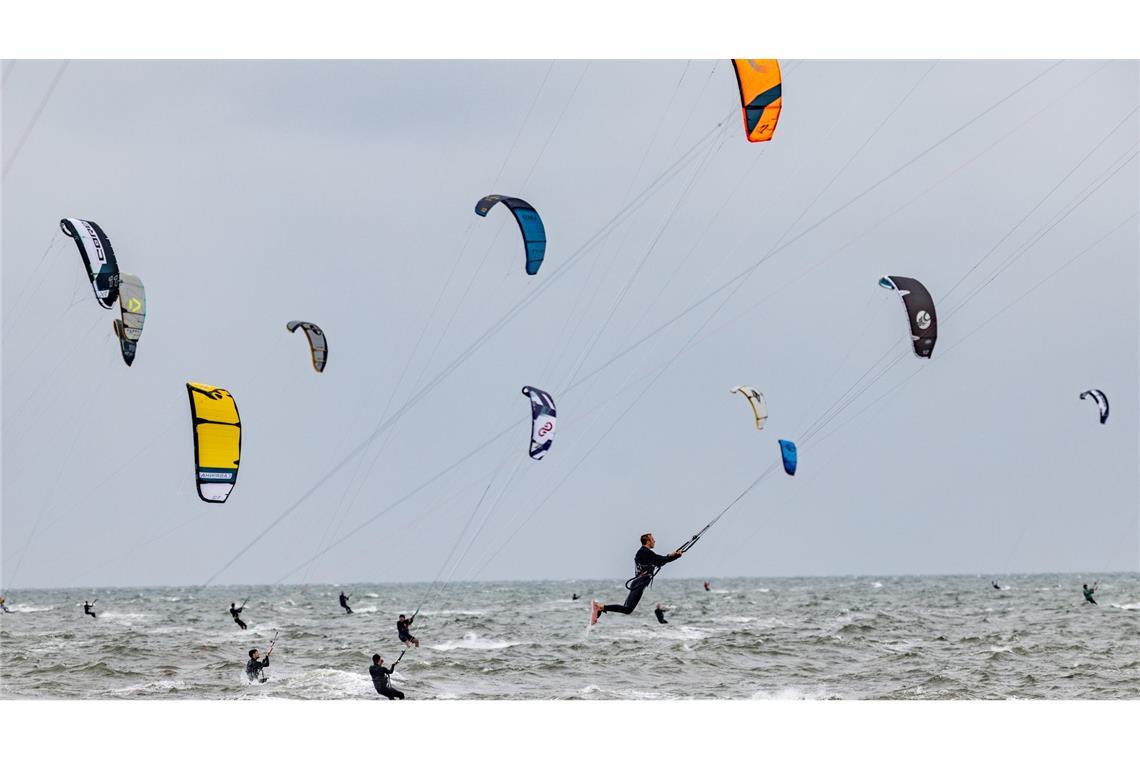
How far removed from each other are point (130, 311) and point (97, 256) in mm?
1573

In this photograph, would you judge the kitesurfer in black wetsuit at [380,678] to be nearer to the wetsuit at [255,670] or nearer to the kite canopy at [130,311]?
the wetsuit at [255,670]

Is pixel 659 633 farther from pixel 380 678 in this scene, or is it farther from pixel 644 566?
pixel 644 566

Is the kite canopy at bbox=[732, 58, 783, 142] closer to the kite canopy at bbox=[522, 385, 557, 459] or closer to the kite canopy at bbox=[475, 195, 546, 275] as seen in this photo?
the kite canopy at bbox=[475, 195, 546, 275]

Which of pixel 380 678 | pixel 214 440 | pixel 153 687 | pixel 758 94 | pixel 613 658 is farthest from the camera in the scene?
pixel 613 658

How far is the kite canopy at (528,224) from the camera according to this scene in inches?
665

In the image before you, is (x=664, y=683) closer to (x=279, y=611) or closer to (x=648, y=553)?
(x=648, y=553)

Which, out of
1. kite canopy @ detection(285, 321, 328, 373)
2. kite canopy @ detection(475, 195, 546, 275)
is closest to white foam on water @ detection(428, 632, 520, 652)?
kite canopy @ detection(285, 321, 328, 373)

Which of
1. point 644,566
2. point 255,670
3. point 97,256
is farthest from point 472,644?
point 644,566

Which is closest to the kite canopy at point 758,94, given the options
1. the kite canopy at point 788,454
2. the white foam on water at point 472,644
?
the kite canopy at point 788,454

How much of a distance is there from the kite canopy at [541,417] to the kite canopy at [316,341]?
17.5 ft

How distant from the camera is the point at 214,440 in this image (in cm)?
1437
